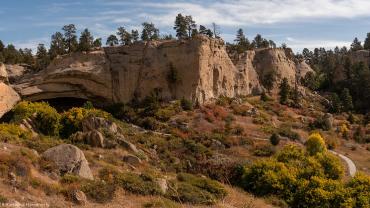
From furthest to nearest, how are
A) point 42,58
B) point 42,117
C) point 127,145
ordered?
point 42,58, point 42,117, point 127,145

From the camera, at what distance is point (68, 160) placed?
21031 millimetres

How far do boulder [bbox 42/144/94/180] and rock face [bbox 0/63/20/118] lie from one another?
29022mm

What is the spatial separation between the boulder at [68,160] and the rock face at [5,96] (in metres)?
29.0

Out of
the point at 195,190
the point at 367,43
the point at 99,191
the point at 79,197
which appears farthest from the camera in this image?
the point at 367,43

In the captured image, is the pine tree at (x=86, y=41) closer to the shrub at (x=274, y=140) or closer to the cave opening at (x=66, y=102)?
the cave opening at (x=66, y=102)

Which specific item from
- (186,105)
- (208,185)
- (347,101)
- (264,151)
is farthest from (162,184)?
(347,101)

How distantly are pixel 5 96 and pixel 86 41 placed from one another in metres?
13.3

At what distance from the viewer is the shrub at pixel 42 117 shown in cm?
4175

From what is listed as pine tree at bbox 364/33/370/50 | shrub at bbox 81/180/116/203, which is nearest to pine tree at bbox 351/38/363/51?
pine tree at bbox 364/33/370/50

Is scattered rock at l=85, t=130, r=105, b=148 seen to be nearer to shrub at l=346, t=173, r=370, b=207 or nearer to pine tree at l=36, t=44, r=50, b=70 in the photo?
shrub at l=346, t=173, r=370, b=207

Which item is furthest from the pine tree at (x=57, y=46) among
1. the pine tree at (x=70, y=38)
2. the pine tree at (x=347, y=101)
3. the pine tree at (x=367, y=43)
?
the pine tree at (x=367, y=43)

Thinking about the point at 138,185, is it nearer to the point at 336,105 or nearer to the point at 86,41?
the point at 86,41

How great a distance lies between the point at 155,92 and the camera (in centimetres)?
5528

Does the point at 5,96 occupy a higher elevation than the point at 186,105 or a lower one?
higher
